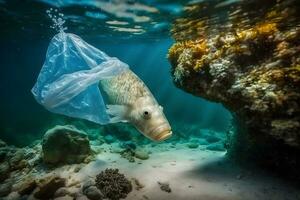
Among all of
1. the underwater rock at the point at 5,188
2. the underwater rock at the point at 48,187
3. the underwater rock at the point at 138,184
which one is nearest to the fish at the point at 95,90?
the underwater rock at the point at 138,184

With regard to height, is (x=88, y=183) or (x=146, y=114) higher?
(x=146, y=114)

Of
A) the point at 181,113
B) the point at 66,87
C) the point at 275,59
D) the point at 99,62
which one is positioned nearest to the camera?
the point at 66,87

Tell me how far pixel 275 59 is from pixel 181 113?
28648mm

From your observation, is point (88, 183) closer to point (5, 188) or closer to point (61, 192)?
point (61, 192)

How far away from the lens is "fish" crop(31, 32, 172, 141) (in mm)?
4918

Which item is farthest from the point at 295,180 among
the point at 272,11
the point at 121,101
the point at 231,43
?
the point at 121,101

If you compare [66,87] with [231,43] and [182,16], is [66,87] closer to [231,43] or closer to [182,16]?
→ [231,43]

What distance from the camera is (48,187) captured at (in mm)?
8906

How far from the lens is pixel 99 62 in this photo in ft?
A: 20.8

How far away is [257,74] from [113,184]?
5.40 metres

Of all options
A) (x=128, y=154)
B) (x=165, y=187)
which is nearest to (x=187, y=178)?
(x=165, y=187)

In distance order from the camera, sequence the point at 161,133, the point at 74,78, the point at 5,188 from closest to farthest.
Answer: the point at 161,133 → the point at 74,78 → the point at 5,188

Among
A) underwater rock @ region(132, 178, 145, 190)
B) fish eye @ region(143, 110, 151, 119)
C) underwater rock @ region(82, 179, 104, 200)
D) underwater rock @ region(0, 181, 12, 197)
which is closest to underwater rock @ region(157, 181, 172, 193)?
underwater rock @ region(132, 178, 145, 190)

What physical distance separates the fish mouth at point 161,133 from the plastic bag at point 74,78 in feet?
4.84
